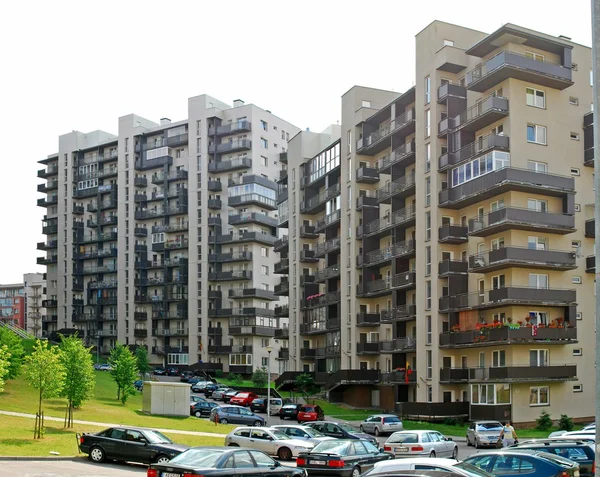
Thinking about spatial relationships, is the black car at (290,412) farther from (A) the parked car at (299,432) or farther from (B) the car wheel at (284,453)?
(B) the car wheel at (284,453)

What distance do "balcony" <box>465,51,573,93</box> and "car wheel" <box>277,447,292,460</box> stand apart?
33163 millimetres

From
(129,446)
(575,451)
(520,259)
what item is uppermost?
(520,259)

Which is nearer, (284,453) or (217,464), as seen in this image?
(217,464)

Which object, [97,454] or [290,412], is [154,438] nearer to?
[97,454]

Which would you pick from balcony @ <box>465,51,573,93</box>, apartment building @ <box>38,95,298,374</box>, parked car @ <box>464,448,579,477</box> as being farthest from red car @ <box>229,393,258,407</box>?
parked car @ <box>464,448,579,477</box>

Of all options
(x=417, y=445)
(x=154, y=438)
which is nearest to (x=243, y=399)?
(x=417, y=445)

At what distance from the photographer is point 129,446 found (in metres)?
→ 28.1

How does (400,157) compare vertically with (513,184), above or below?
above

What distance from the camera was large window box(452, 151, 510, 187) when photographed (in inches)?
2099

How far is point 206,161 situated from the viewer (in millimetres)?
112312

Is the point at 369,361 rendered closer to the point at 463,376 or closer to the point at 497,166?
the point at 463,376

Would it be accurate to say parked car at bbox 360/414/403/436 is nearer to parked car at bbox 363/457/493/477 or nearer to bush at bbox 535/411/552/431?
bush at bbox 535/411/552/431

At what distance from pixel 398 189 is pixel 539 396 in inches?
854

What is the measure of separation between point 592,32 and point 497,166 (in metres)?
42.5
